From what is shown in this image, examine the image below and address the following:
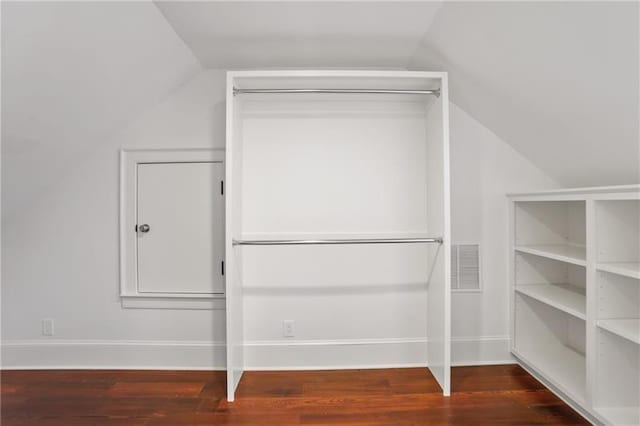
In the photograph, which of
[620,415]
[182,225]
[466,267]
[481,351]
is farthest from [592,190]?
[182,225]

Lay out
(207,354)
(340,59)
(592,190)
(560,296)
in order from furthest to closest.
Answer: (207,354), (340,59), (560,296), (592,190)

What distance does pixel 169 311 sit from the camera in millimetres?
2469

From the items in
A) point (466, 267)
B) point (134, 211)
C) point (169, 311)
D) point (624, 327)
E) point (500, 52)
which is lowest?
point (169, 311)

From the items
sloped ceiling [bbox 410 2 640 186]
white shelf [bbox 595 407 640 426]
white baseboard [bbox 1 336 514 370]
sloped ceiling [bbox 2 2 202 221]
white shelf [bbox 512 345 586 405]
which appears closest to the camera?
sloped ceiling [bbox 410 2 640 186]

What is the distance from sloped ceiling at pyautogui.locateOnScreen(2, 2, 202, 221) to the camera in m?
1.47

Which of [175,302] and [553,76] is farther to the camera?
[175,302]

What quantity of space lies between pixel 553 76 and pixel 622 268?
3.31 ft

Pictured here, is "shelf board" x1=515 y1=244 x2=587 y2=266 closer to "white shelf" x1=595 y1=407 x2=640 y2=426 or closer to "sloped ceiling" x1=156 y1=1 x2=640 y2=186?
"sloped ceiling" x1=156 y1=1 x2=640 y2=186

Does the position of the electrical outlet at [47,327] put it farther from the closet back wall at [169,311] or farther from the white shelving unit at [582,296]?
the white shelving unit at [582,296]

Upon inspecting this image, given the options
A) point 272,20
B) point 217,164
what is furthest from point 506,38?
point 217,164

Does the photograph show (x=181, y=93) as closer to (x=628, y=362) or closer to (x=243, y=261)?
(x=243, y=261)

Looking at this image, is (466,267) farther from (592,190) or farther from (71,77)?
(71,77)

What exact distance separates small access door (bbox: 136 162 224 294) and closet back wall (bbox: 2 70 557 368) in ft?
0.62

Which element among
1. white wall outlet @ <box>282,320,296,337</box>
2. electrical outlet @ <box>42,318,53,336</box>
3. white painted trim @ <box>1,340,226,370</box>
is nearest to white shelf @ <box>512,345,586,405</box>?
white wall outlet @ <box>282,320,296,337</box>
